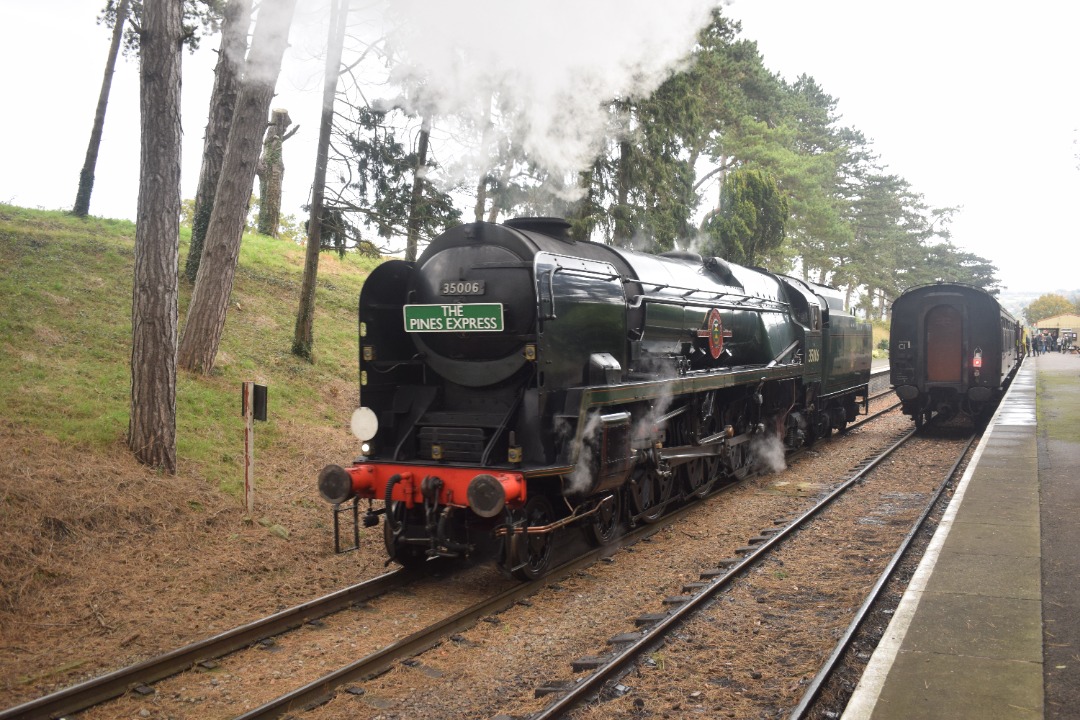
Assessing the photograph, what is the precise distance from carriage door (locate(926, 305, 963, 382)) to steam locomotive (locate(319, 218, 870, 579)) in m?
10.2

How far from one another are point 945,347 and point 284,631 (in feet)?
51.3

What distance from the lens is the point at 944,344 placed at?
17.1 m

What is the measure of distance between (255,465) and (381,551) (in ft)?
8.83

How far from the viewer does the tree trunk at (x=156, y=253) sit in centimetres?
817

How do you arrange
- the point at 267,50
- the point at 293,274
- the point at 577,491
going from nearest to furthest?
1. the point at 577,491
2. the point at 267,50
3. the point at 293,274

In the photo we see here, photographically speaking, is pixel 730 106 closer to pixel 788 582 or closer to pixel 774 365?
pixel 774 365

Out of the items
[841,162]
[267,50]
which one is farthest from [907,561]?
[841,162]

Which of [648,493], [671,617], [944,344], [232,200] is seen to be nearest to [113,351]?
[232,200]

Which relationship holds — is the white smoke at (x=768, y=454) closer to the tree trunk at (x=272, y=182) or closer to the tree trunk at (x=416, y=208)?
the tree trunk at (x=416, y=208)

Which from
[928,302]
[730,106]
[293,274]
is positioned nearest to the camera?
[928,302]

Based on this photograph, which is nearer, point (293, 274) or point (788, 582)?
point (788, 582)

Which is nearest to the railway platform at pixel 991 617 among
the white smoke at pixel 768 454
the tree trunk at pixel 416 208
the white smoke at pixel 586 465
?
the white smoke at pixel 586 465

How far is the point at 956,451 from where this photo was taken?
575 inches

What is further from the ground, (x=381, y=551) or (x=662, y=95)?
(x=662, y=95)
